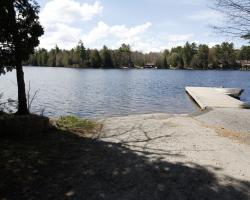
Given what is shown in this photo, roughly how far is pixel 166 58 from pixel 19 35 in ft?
521

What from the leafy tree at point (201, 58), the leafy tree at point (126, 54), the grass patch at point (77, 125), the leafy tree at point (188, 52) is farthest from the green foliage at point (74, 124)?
the leafy tree at point (126, 54)

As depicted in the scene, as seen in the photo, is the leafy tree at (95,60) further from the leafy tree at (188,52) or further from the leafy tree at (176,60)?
the leafy tree at (188,52)

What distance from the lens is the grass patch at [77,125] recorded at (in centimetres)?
1323

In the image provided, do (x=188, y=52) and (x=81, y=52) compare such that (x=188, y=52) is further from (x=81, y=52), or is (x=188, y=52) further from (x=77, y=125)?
(x=77, y=125)

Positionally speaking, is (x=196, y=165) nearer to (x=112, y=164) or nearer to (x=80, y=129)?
(x=112, y=164)

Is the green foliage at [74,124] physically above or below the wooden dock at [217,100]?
above

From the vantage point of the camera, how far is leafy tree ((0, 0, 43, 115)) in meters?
11.8

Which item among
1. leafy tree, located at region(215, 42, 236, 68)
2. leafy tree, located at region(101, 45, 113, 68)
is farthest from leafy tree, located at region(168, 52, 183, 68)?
leafy tree, located at region(101, 45, 113, 68)

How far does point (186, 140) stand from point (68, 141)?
4.00m

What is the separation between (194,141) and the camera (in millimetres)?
11648

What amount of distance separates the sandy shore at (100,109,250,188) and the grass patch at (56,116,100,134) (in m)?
0.51

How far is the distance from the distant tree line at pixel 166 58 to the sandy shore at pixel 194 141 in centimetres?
13223

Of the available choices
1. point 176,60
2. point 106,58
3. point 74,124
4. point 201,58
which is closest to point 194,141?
point 74,124

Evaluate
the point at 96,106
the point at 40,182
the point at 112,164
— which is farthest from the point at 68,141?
the point at 96,106
